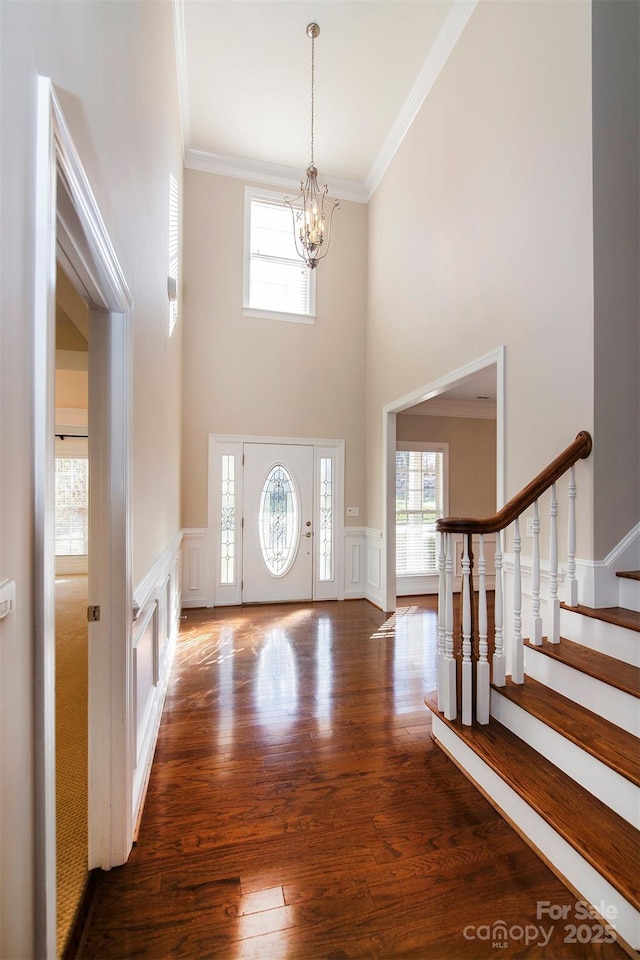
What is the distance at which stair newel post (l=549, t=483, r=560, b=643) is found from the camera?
2.21 meters

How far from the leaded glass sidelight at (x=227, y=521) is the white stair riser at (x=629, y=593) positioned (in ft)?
13.1

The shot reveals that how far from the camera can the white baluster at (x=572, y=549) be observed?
7.30 feet

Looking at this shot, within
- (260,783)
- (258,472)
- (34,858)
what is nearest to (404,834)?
(260,783)

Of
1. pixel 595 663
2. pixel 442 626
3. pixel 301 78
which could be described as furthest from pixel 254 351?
pixel 595 663

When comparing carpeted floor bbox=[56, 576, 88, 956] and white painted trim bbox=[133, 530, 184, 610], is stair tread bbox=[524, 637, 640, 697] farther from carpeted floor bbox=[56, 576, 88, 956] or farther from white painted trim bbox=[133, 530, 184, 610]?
carpeted floor bbox=[56, 576, 88, 956]

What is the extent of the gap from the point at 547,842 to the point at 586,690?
0.63 metres

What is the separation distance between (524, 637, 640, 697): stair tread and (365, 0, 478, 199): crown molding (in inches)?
183

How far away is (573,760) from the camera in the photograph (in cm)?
173

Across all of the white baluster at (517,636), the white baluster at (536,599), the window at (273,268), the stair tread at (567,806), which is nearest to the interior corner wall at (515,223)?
the white baluster at (536,599)

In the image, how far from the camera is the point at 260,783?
6.69ft

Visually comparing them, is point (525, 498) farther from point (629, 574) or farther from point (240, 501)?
point (240, 501)

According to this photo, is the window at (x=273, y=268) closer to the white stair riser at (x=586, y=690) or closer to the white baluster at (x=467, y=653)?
the white baluster at (x=467, y=653)

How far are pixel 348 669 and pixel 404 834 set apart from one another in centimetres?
160

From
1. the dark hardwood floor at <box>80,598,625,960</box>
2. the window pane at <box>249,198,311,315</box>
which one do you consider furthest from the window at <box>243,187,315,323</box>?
the dark hardwood floor at <box>80,598,625,960</box>
